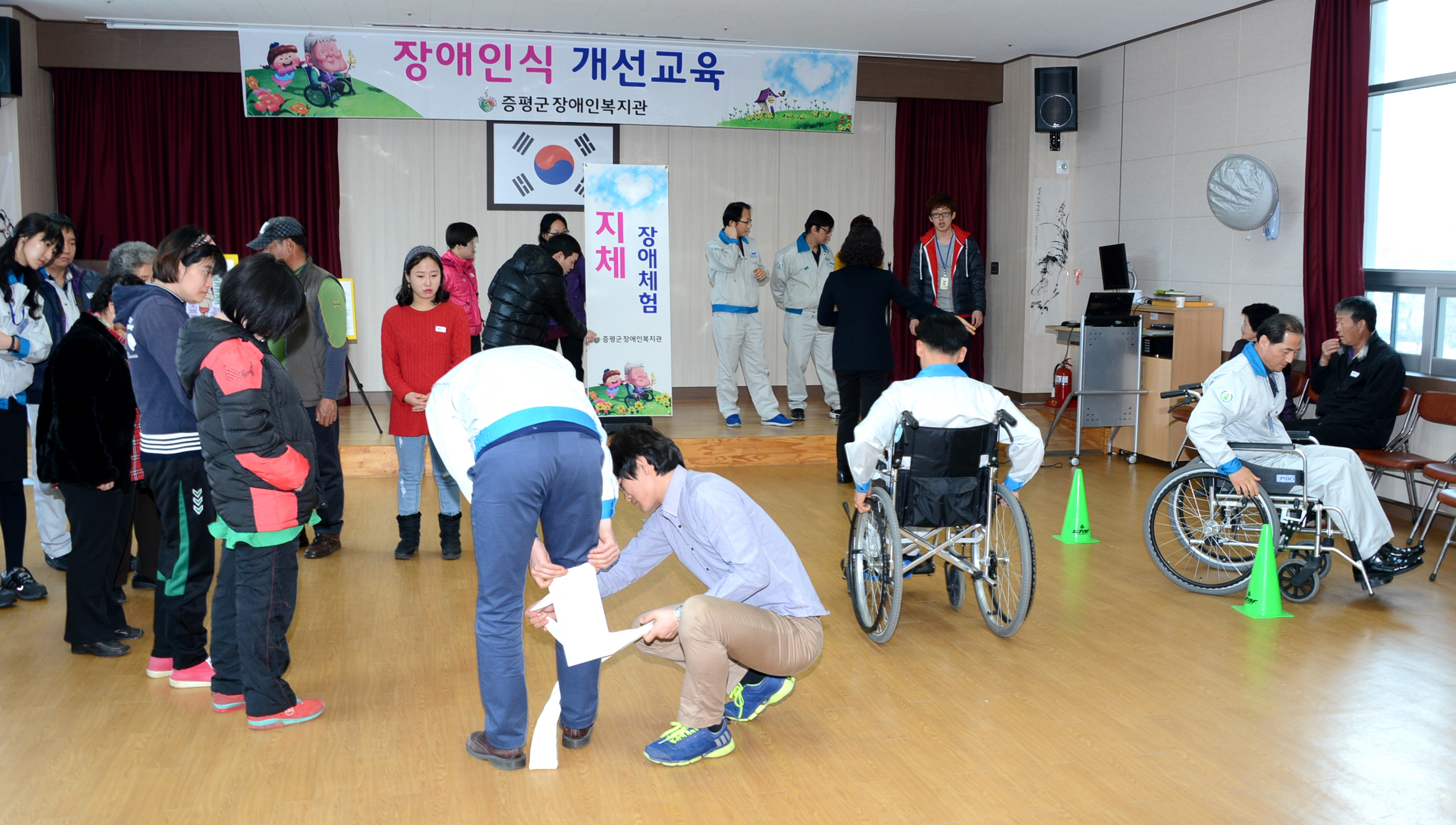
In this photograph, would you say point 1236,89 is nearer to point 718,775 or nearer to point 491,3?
point 491,3

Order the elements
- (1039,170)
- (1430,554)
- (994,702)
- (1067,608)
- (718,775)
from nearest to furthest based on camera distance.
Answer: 1. (718,775)
2. (994,702)
3. (1067,608)
4. (1430,554)
5. (1039,170)

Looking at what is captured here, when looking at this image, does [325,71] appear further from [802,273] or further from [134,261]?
[134,261]

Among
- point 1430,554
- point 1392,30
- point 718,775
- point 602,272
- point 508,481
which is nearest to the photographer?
point 508,481

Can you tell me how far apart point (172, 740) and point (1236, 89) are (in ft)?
22.6

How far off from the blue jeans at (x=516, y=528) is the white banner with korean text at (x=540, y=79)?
19.2 ft

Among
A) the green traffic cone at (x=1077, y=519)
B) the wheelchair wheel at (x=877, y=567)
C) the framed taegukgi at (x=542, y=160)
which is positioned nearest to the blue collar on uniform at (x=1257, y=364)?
the green traffic cone at (x=1077, y=519)

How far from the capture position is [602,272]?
21.7 feet

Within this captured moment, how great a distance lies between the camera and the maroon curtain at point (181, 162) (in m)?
7.52

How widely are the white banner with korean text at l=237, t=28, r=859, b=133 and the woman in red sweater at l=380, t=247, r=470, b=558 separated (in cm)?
365

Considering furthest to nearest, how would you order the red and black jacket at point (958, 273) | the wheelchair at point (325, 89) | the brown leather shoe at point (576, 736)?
the wheelchair at point (325, 89), the red and black jacket at point (958, 273), the brown leather shoe at point (576, 736)

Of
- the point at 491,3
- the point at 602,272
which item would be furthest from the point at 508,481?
the point at 491,3

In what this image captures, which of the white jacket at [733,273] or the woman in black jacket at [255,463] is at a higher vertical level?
the white jacket at [733,273]

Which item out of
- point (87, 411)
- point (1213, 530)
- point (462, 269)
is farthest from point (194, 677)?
point (1213, 530)

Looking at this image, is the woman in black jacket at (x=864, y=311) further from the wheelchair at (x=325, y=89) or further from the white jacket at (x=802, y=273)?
the wheelchair at (x=325, y=89)
